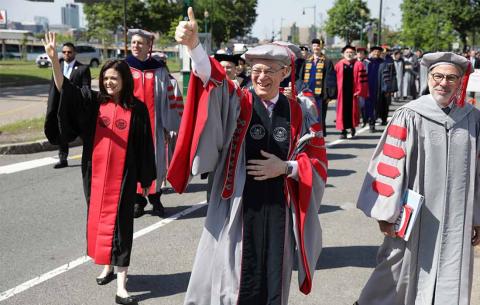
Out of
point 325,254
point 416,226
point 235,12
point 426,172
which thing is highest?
point 235,12

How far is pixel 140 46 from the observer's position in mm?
6469

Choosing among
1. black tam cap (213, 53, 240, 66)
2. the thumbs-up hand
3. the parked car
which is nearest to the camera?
the thumbs-up hand

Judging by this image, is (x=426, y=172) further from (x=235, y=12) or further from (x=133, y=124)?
(x=235, y=12)

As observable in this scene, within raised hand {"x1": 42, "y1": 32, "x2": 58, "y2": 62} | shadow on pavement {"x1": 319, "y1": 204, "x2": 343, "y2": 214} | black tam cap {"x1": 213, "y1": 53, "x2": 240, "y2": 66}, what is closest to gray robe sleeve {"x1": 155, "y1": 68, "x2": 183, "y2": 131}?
black tam cap {"x1": 213, "y1": 53, "x2": 240, "y2": 66}

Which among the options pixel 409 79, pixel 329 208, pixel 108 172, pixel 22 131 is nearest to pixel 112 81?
pixel 108 172

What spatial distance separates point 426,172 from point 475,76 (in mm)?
6310

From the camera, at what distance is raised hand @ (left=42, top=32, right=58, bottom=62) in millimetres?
3904

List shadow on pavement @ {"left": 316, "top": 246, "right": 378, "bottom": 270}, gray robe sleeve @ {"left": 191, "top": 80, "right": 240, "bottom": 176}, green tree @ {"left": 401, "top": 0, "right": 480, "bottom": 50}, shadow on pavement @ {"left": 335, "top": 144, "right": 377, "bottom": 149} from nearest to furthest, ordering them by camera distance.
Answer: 1. gray robe sleeve @ {"left": 191, "top": 80, "right": 240, "bottom": 176}
2. shadow on pavement @ {"left": 316, "top": 246, "right": 378, "bottom": 270}
3. shadow on pavement @ {"left": 335, "top": 144, "right": 377, "bottom": 149}
4. green tree @ {"left": 401, "top": 0, "right": 480, "bottom": 50}

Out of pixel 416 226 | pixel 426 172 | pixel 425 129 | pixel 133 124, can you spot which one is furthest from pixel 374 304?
pixel 133 124

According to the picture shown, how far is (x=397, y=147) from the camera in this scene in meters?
3.51

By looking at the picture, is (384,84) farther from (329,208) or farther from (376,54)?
(329,208)

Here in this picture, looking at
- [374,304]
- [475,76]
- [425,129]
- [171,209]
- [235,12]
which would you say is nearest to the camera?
[425,129]

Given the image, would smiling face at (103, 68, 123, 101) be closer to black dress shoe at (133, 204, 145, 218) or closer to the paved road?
the paved road

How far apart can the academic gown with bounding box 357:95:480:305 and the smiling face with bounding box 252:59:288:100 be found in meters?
0.85
